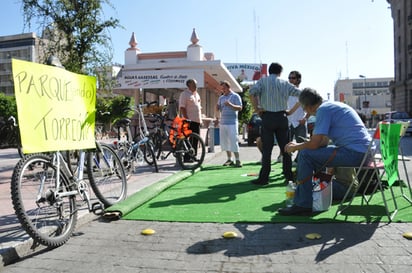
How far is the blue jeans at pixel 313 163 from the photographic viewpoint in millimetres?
4512

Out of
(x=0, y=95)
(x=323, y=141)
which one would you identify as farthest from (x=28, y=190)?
(x=0, y=95)

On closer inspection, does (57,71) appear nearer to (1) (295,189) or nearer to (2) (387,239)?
(1) (295,189)

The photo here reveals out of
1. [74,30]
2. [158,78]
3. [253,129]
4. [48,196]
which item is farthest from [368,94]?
[48,196]

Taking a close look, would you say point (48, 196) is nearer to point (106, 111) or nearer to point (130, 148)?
point (130, 148)

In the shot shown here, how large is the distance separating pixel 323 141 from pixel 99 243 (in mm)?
2627

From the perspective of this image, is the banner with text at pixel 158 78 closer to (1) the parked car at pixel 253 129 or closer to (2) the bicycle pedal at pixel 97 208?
(1) the parked car at pixel 253 129

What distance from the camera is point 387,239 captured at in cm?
366

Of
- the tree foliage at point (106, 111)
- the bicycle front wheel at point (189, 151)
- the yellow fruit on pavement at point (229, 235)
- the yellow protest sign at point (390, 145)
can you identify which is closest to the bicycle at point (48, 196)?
the yellow fruit on pavement at point (229, 235)

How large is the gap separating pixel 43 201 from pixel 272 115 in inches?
152

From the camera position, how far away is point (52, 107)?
12.9ft

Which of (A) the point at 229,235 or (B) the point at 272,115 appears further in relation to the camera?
(B) the point at 272,115

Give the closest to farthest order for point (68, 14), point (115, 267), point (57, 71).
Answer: point (115, 267) → point (57, 71) → point (68, 14)

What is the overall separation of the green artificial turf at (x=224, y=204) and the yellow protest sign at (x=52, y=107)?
3.57 ft

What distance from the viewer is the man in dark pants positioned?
21.3ft
